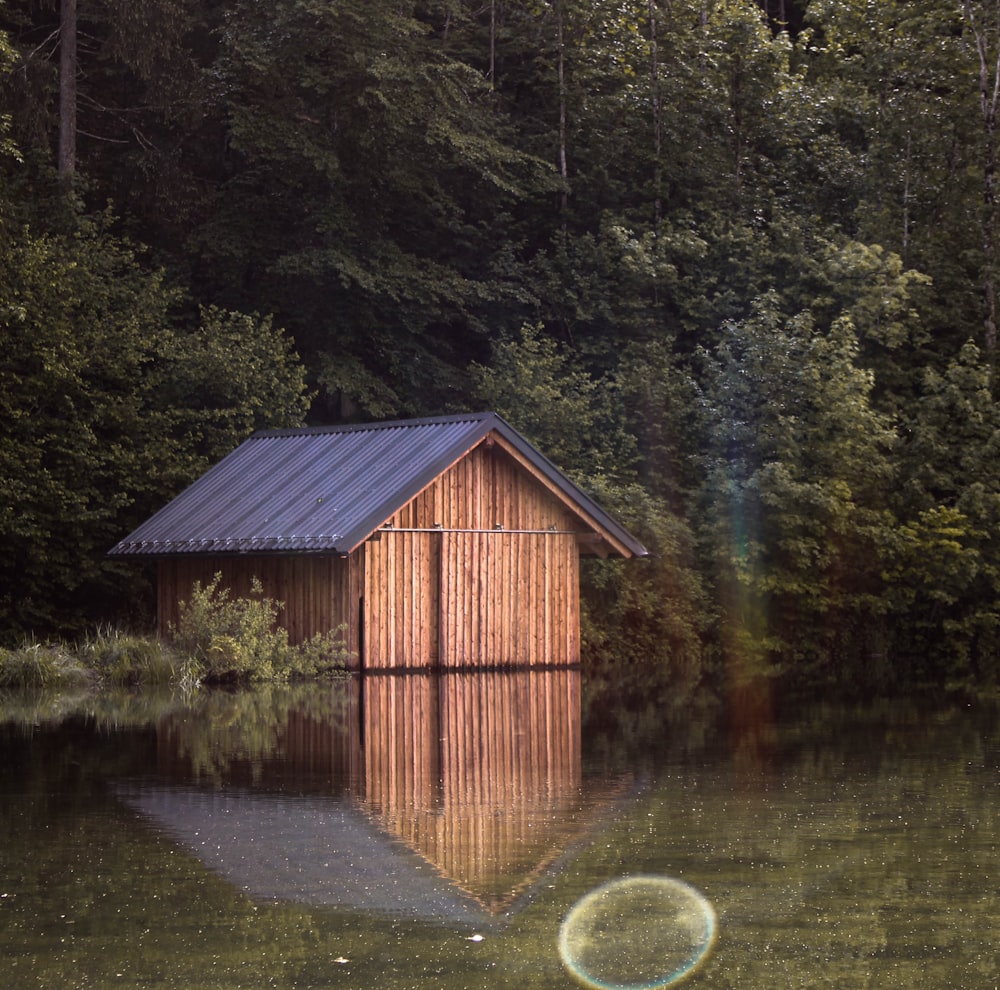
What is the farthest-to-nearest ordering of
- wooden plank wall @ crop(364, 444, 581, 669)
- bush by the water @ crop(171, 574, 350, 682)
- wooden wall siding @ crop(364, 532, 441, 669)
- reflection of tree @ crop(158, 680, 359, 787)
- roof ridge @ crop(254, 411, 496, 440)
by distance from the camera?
roof ridge @ crop(254, 411, 496, 440), wooden plank wall @ crop(364, 444, 581, 669), wooden wall siding @ crop(364, 532, 441, 669), bush by the water @ crop(171, 574, 350, 682), reflection of tree @ crop(158, 680, 359, 787)

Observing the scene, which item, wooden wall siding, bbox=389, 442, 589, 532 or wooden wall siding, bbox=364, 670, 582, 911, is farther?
wooden wall siding, bbox=389, 442, 589, 532

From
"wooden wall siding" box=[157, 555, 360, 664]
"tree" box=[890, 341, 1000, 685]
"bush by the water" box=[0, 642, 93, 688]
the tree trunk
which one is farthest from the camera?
the tree trunk

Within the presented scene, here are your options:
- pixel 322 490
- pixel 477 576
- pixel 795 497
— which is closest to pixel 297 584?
pixel 322 490

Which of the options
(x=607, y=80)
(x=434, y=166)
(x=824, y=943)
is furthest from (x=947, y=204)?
(x=824, y=943)

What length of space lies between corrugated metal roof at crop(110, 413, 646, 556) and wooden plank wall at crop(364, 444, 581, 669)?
63 cm

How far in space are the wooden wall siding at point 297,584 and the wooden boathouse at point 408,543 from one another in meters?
0.02

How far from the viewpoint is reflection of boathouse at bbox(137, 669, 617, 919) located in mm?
9953

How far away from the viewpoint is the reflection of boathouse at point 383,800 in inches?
392

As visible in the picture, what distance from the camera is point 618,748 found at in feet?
56.5

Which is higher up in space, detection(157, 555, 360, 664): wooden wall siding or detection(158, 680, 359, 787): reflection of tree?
detection(157, 555, 360, 664): wooden wall siding

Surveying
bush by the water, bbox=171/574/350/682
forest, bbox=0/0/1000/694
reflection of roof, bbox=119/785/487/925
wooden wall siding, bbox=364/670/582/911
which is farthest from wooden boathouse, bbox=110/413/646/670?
reflection of roof, bbox=119/785/487/925

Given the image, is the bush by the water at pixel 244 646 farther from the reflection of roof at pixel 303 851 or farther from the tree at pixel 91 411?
the reflection of roof at pixel 303 851

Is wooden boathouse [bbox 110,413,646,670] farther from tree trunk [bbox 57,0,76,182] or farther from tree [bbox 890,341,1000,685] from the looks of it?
tree trunk [bbox 57,0,76,182]

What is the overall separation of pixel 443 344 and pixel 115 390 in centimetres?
1334
